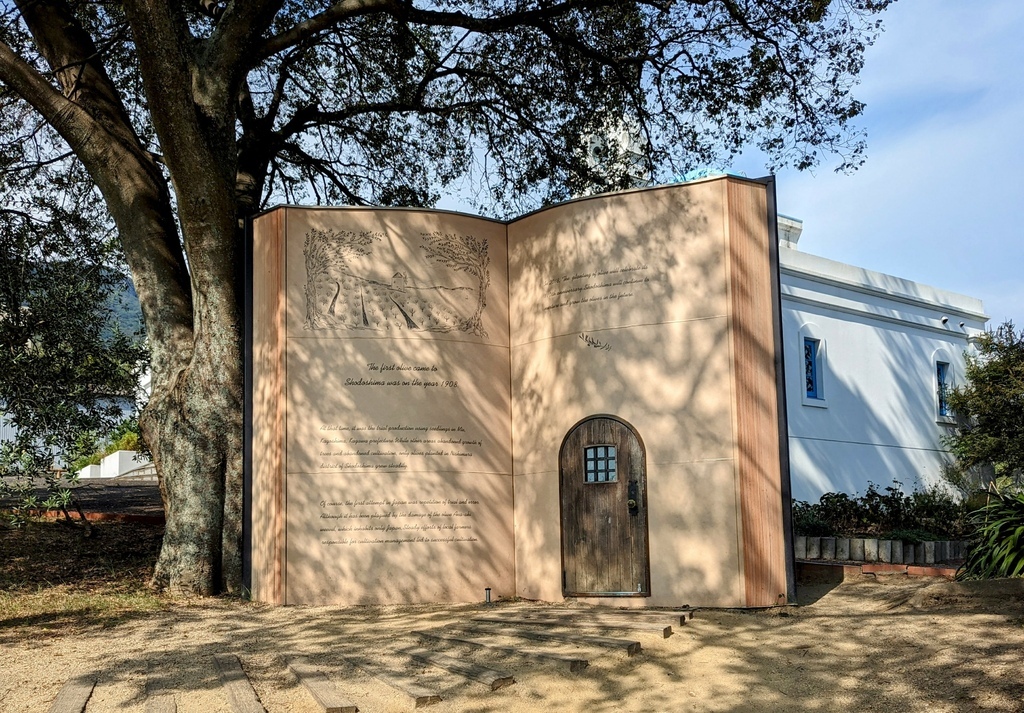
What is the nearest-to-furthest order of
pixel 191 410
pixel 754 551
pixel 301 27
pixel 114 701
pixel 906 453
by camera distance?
pixel 114 701 → pixel 754 551 → pixel 191 410 → pixel 301 27 → pixel 906 453

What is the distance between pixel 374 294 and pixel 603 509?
3.59m

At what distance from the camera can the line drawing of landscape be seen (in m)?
11.4

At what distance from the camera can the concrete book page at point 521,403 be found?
10352mm

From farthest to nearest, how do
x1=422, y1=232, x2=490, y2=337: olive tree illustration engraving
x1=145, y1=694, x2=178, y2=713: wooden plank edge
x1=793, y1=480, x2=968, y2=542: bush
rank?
x1=793, y1=480, x2=968, y2=542: bush
x1=422, y1=232, x2=490, y2=337: olive tree illustration engraving
x1=145, y1=694, x2=178, y2=713: wooden plank edge

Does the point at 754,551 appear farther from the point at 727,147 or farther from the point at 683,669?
the point at 727,147

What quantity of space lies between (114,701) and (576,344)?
600cm

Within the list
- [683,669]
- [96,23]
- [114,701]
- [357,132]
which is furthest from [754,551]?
[96,23]

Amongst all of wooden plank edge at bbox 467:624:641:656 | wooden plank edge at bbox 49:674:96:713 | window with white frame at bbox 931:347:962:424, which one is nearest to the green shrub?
wooden plank edge at bbox 467:624:641:656

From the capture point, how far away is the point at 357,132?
1766cm

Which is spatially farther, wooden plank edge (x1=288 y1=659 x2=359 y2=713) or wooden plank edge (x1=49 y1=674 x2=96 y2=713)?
wooden plank edge (x1=49 y1=674 x2=96 y2=713)

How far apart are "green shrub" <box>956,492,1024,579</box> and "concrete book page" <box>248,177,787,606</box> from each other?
1.97m

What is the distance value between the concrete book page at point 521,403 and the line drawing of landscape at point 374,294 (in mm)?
19

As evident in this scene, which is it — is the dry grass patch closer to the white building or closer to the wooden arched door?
the wooden arched door

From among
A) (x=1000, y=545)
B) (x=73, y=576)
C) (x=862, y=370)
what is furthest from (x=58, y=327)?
(x=862, y=370)
